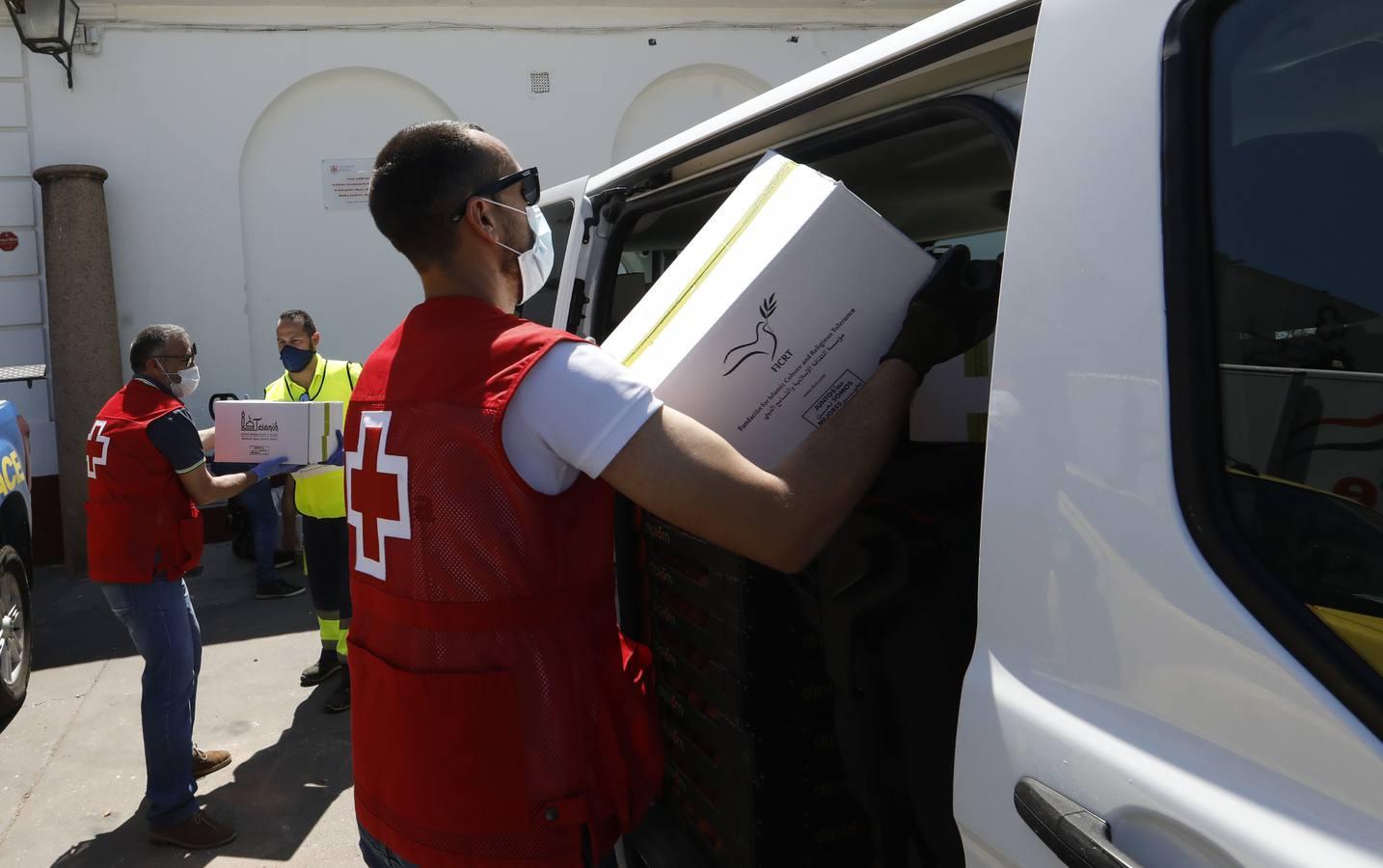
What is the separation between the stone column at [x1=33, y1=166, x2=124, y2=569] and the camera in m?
7.06

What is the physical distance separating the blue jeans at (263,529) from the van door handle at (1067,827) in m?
6.38

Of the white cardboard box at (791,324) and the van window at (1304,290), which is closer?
the van window at (1304,290)

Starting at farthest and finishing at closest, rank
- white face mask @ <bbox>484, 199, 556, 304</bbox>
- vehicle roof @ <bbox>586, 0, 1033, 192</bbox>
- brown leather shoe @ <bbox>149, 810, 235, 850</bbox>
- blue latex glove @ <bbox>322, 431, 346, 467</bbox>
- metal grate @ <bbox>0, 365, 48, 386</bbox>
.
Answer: metal grate @ <bbox>0, 365, 48, 386</bbox>
blue latex glove @ <bbox>322, 431, 346, 467</bbox>
brown leather shoe @ <bbox>149, 810, 235, 850</bbox>
white face mask @ <bbox>484, 199, 556, 304</bbox>
vehicle roof @ <bbox>586, 0, 1033, 192</bbox>

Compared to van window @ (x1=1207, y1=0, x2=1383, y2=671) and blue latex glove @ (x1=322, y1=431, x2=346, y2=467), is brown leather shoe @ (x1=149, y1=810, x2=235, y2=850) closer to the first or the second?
blue latex glove @ (x1=322, y1=431, x2=346, y2=467)

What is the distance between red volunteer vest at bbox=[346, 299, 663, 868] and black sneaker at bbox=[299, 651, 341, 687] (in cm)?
375

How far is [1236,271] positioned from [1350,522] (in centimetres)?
25

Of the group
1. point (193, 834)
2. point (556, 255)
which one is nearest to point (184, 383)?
point (556, 255)

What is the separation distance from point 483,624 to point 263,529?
5852 millimetres

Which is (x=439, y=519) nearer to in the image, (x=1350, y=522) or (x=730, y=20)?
(x=1350, y=522)

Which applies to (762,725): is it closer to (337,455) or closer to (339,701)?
(337,455)

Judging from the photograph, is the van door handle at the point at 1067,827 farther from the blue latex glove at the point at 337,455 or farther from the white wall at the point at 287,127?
the white wall at the point at 287,127

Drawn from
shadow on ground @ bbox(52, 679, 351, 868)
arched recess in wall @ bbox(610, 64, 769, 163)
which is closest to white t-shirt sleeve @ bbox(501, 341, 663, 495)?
shadow on ground @ bbox(52, 679, 351, 868)

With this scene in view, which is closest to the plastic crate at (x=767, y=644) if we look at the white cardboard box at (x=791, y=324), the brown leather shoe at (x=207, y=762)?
the white cardboard box at (x=791, y=324)

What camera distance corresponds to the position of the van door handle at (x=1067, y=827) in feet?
3.00
